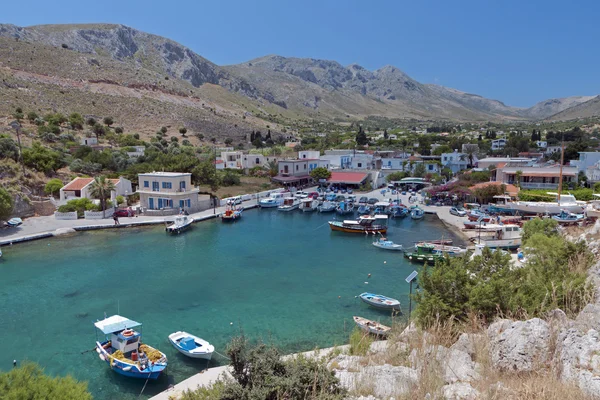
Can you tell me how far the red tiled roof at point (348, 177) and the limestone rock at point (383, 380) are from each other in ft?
→ 168

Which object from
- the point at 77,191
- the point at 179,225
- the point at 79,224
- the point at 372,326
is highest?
the point at 77,191

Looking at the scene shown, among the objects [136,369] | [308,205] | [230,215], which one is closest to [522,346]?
[136,369]

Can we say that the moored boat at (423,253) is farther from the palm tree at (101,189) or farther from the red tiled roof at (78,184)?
the red tiled roof at (78,184)

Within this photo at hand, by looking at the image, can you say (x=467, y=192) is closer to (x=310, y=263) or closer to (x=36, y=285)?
(x=310, y=263)

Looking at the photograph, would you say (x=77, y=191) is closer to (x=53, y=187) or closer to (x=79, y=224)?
(x=53, y=187)

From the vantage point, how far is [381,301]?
65.2 ft

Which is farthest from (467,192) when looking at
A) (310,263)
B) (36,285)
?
(36,285)

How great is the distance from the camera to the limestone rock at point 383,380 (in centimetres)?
562

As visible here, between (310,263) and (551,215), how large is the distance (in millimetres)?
23678

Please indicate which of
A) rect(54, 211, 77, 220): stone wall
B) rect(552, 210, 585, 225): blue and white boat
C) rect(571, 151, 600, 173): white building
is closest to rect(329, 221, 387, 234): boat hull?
rect(552, 210, 585, 225): blue and white boat

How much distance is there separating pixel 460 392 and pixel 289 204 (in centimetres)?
4361

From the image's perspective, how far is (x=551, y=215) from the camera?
36.2m

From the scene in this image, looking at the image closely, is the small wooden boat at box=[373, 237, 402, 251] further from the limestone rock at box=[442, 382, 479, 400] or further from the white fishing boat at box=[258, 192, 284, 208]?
the limestone rock at box=[442, 382, 479, 400]

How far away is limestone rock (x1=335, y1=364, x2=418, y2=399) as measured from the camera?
562 cm
